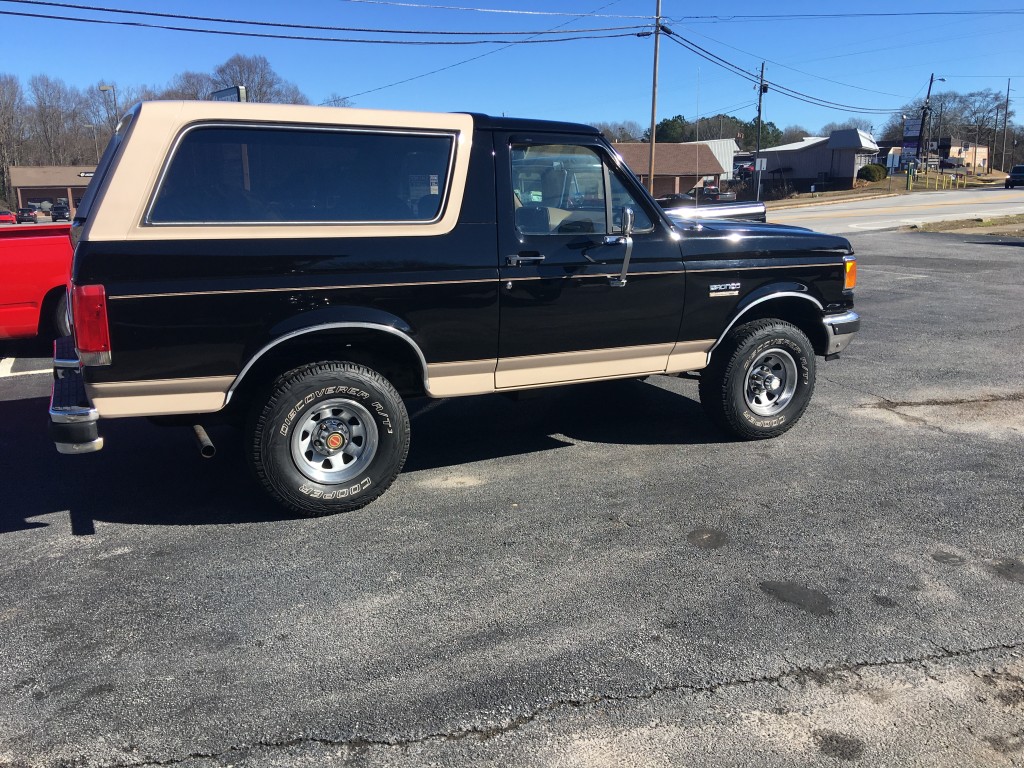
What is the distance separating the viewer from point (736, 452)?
5.54 metres

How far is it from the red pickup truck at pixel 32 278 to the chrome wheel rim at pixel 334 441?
206 inches

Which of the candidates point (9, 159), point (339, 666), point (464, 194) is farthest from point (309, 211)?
point (9, 159)

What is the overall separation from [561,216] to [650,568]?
2.19m

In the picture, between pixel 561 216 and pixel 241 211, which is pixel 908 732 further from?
pixel 241 211

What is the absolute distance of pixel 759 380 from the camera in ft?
18.7

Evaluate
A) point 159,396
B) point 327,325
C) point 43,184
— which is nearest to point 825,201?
point 327,325

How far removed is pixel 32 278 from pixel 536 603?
733 centimetres

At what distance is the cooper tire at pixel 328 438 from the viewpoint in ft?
14.0

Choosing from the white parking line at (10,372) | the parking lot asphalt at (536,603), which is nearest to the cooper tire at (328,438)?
the parking lot asphalt at (536,603)

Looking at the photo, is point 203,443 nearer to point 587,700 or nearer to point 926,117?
point 587,700

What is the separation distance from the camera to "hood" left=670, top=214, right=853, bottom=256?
5246 millimetres

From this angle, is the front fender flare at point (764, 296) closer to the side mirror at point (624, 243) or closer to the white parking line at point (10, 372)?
the side mirror at point (624, 243)

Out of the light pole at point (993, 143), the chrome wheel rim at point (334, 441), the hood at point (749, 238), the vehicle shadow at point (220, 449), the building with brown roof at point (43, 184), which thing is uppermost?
the light pole at point (993, 143)

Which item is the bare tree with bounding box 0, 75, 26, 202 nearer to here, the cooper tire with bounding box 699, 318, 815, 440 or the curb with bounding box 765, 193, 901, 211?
the curb with bounding box 765, 193, 901, 211
